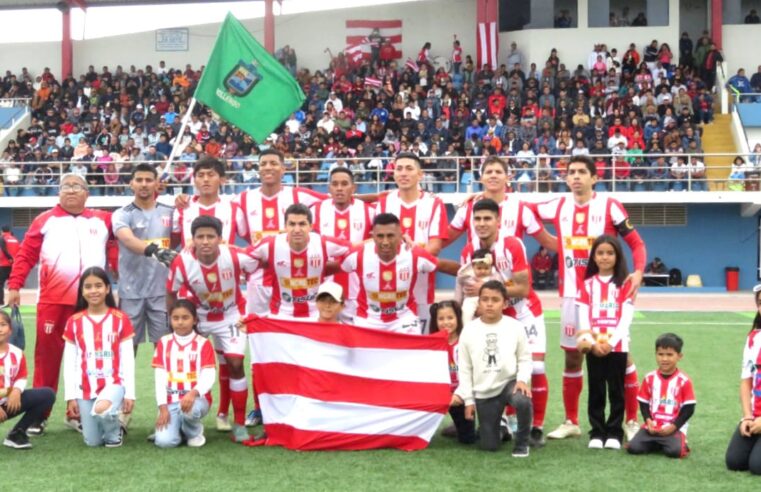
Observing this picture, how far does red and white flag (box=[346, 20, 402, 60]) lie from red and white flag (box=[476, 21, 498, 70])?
3.08 metres

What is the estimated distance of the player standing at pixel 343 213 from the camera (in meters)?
8.77

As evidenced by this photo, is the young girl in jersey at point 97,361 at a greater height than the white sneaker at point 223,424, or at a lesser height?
greater

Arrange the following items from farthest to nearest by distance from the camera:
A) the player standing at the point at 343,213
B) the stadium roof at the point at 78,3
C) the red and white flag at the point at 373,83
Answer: the stadium roof at the point at 78,3, the red and white flag at the point at 373,83, the player standing at the point at 343,213

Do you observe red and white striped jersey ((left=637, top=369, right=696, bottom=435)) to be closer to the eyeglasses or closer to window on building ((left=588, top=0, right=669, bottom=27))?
the eyeglasses

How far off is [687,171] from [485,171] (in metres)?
19.3

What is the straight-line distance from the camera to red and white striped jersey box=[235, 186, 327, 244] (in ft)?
29.6

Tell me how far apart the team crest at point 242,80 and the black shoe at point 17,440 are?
Answer: 19.0 ft

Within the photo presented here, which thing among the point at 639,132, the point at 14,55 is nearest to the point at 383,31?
the point at 639,132

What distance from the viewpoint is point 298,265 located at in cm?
810

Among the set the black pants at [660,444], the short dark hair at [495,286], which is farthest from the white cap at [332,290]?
the black pants at [660,444]

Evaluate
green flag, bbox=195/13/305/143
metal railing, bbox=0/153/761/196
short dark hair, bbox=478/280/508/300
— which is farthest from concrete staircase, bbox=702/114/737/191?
short dark hair, bbox=478/280/508/300

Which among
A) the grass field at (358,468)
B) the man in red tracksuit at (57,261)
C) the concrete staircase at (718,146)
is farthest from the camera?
the concrete staircase at (718,146)

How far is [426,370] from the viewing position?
7.61 meters

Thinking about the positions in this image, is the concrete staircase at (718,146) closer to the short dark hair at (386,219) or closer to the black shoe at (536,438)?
the black shoe at (536,438)
